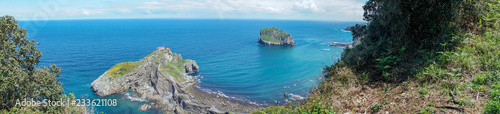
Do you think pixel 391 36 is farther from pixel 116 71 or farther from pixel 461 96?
pixel 116 71

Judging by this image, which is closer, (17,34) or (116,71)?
(17,34)

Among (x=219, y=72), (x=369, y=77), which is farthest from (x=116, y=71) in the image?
(x=369, y=77)

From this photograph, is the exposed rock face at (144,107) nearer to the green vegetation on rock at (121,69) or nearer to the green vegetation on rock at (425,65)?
the green vegetation on rock at (121,69)

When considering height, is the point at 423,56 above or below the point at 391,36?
below

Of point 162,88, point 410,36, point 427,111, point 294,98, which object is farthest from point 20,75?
point 294,98

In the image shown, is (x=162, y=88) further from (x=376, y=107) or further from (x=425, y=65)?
(x=425, y=65)

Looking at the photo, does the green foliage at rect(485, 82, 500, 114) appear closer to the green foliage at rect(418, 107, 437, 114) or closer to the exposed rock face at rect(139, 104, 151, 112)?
the green foliage at rect(418, 107, 437, 114)

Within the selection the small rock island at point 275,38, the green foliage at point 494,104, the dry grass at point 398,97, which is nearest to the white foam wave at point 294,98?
the dry grass at point 398,97
